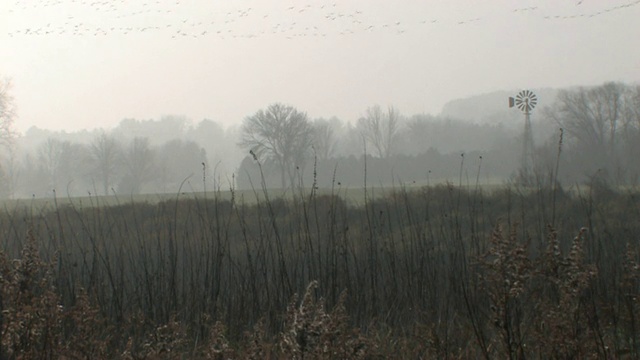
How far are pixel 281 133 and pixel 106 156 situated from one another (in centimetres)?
1817

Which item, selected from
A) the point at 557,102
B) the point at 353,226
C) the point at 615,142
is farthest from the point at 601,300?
the point at 557,102

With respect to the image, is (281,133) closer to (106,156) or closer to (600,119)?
(106,156)

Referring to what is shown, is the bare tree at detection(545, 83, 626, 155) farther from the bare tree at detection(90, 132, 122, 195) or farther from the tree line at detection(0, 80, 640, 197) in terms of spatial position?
the bare tree at detection(90, 132, 122, 195)

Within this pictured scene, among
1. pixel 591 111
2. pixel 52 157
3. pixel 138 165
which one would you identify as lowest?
pixel 138 165

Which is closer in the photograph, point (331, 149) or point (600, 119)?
point (600, 119)

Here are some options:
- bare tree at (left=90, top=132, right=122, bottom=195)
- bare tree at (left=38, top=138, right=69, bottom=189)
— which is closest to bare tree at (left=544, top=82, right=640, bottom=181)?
bare tree at (left=90, top=132, right=122, bottom=195)

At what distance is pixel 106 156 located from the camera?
192ft

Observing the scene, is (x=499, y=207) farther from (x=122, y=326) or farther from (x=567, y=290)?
(x=567, y=290)

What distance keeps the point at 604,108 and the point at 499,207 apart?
29.0 metres

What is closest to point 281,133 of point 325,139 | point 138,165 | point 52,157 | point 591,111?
point 325,139

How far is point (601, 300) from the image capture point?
604cm

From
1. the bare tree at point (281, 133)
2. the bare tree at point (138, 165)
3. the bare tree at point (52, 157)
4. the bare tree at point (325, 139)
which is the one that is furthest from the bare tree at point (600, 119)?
the bare tree at point (52, 157)

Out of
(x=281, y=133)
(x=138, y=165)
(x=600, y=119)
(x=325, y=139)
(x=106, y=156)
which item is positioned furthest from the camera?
(x=325, y=139)

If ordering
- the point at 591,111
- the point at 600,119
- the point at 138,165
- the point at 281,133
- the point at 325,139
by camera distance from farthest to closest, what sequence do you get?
the point at 325,139 → the point at 138,165 → the point at 281,133 → the point at 591,111 → the point at 600,119
